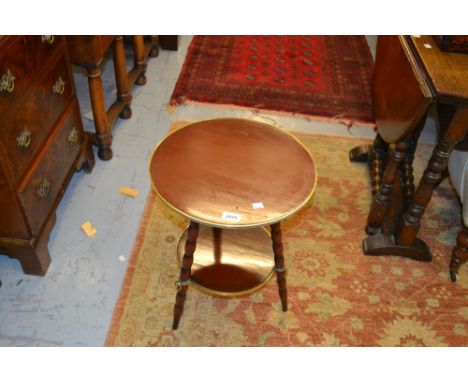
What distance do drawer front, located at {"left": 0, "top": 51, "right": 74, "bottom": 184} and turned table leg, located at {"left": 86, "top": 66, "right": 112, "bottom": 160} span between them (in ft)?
0.72

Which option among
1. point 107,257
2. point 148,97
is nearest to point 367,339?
point 107,257

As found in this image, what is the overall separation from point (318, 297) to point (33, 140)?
54.6 inches

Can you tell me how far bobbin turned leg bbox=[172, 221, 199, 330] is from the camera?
5.24 ft

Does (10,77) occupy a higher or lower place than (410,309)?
higher

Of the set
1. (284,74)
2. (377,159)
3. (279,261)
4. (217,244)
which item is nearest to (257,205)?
(279,261)

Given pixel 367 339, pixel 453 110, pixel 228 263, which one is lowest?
pixel 367 339

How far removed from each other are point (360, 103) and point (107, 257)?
6.99 ft

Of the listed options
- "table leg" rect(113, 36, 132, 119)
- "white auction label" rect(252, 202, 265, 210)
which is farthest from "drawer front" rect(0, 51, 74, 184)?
"white auction label" rect(252, 202, 265, 210)

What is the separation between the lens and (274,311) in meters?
1.97

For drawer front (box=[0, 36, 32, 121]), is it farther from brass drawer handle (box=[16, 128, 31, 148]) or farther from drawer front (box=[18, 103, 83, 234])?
drawer front (box=[18, 103, 83, 234])

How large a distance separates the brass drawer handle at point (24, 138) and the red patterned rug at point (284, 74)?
4.81 ft

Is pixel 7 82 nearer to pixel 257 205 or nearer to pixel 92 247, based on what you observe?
pixel 92 247

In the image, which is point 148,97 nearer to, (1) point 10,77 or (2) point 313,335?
(1) point 10,77

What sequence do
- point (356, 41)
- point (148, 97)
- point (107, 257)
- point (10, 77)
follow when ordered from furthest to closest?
1. point (356, 41)
2. point (148, 97)
3. point (107, 257)
4. point (10, 77)
